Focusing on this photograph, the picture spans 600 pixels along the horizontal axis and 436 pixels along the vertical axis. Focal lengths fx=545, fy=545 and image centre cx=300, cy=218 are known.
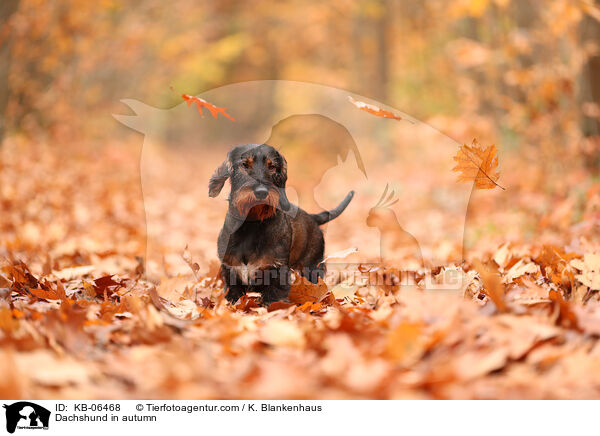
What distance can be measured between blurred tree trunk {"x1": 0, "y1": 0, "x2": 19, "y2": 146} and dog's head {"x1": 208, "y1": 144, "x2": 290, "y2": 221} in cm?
→ 534

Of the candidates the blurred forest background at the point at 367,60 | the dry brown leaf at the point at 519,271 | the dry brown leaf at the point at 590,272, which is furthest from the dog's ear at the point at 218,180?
the blurred forest background at the point at 367,60

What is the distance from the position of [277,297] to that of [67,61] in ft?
31.7

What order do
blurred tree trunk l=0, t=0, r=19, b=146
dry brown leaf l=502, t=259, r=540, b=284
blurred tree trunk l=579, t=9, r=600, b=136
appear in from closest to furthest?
1. dry brown leaf l=502, t=259, r=540, b=284
2. blurred tree trunk l=579, t=9, r=600, b=136
3. blurred tree trunk l=0, t=0, r=19, b=146

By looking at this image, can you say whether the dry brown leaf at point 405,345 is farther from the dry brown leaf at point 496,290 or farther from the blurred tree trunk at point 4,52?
the blurred tree trunk at point 4,52

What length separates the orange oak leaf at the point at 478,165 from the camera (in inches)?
128

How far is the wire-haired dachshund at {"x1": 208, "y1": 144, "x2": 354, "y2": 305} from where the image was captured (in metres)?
3.36

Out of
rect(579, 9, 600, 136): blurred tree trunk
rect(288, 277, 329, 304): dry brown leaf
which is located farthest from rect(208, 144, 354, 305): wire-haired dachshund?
rect(579, 9, 600, 136): blurred tree trunk

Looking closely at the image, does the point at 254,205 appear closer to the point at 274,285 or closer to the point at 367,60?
the point at 274,285

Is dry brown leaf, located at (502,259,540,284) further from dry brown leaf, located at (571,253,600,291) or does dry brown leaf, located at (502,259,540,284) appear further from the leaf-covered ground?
dry brown leaf, located at (571,253,600,291)

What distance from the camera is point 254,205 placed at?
10.9 ft

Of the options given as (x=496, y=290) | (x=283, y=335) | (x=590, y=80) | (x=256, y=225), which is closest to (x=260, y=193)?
(x=256, y=225)

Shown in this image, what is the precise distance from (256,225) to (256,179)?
1.13ft

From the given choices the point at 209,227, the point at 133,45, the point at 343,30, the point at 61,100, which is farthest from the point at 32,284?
the point at 343,30
